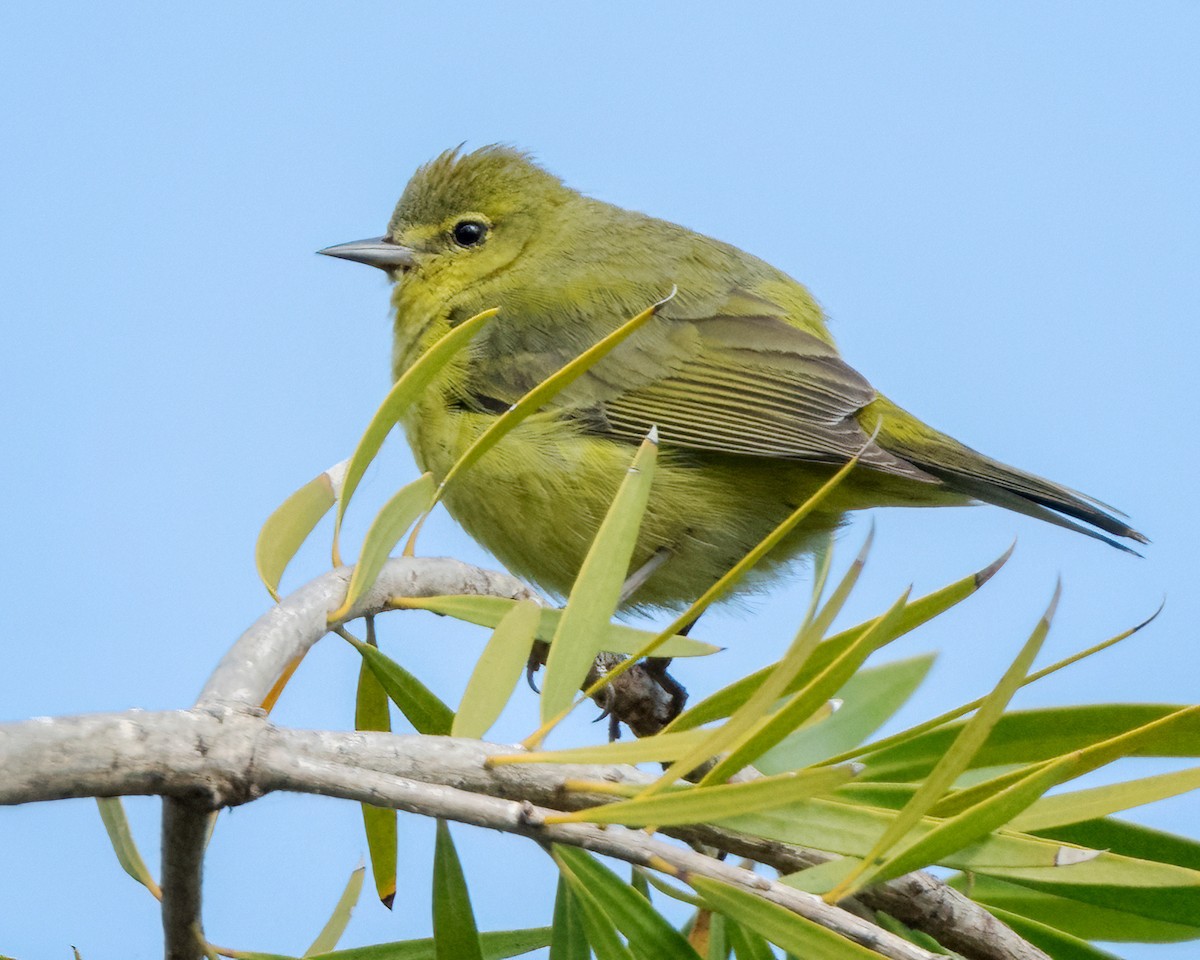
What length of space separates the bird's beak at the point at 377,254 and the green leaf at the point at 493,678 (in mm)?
2668

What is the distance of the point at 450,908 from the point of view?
4.17ft

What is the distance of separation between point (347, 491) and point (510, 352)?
195 cm

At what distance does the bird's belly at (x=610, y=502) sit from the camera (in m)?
2.96

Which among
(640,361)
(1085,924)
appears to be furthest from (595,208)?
(1085,924)

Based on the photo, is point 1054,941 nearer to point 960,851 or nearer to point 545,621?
point 960,851

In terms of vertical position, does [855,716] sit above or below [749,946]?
above

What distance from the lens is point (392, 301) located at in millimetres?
3799

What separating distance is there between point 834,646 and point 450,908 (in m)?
0.45

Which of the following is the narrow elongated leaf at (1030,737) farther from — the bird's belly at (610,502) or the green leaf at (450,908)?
the bird's belly at (610,502)

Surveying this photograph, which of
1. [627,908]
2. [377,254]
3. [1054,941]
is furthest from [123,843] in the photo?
[377,254]

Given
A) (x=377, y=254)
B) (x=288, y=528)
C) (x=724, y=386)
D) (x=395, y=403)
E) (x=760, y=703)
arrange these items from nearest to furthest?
(x=760, y=703) → (x=395, y=403) → (x=288, y=528) → (x=724, y=386) → (x=377, y=254)

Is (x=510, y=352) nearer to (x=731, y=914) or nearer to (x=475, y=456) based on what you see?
(x=475, y=456)

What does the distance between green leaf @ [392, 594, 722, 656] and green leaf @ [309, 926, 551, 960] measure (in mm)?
336

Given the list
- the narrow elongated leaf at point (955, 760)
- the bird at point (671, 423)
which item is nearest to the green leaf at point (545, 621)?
the narrow elongated leaf at point (955, 760)
